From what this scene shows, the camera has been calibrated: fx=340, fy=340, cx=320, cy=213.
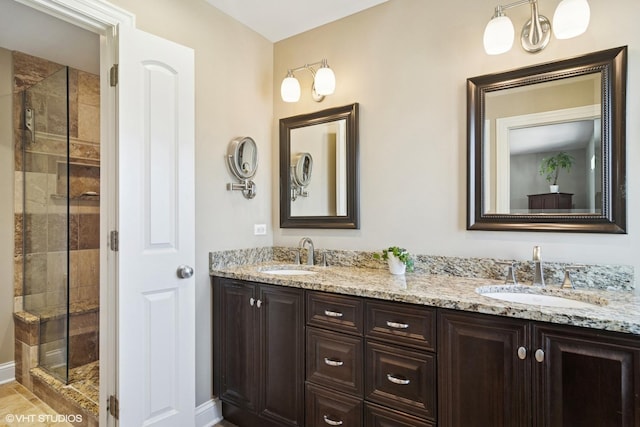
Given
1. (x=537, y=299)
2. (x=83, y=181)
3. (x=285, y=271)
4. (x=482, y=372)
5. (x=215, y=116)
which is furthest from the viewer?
(x=83, y=181)

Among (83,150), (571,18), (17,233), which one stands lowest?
(17,233)

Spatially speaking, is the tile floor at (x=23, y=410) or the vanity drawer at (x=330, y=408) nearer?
the vanity drawer at (x=330, y=408)

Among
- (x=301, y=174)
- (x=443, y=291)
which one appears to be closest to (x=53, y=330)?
(x=301, y=174)

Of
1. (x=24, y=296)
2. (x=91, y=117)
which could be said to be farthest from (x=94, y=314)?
(x=91, y=117)

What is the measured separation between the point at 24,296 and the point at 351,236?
8.39 feet

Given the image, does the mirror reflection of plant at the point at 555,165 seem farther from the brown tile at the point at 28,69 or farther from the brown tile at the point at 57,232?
the brown tile at the point at 28,69

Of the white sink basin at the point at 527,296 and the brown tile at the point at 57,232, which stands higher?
the brown tile at the point at 57,232

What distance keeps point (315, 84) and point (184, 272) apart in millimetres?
1439

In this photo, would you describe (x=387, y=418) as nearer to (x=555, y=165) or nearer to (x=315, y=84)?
(x=555, y=165)

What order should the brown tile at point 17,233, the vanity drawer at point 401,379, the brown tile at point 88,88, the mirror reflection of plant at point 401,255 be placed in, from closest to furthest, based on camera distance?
the vanity drawer at point 401,379
the mirror reflection of plant at point 401,255
the brown tile at point 17,233
the brown tile at point 88,88

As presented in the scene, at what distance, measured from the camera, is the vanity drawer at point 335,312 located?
1.58m

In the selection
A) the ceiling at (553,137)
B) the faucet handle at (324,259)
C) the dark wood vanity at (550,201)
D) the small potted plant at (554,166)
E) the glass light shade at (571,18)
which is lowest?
the faucet handle at (324,259)

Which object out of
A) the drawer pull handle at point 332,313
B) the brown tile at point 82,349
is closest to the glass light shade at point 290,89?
the drawer pull handle at point 332,313

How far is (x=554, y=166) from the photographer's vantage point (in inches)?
64.7
